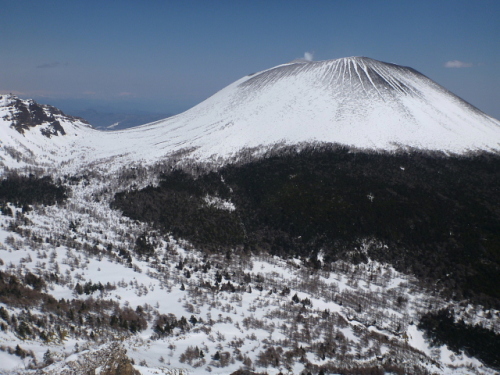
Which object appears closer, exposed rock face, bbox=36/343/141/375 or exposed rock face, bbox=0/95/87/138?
exposed rock face, bbox=36/343/141/375

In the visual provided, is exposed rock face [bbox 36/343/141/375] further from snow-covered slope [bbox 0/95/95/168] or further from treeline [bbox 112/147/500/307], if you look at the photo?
snow-covered slope [bbox 0/95/95/168]

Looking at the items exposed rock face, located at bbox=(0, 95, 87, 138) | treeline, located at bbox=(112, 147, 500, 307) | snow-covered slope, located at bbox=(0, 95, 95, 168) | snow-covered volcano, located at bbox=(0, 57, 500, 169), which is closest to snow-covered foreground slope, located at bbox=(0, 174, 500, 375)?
treeline, located at bbox=(112, 147, 500, 307)

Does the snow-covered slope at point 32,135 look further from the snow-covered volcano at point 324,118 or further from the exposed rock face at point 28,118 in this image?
the snow-covered volcano at point 324,118

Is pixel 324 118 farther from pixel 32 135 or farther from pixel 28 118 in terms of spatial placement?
pixel 28 118

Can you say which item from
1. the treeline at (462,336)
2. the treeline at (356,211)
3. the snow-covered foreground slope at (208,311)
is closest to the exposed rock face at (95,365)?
the snow-covered foreground slope at (208,311)

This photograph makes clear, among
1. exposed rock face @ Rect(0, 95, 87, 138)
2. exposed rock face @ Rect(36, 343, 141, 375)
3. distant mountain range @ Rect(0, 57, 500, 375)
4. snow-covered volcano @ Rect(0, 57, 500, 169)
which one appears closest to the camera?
exposed rock face @ Rect(36, 343, 141, 375)

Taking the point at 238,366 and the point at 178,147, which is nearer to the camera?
the point at 238,366

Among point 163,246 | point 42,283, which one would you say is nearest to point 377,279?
point 163,246

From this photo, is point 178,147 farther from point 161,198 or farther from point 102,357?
point 102,357
